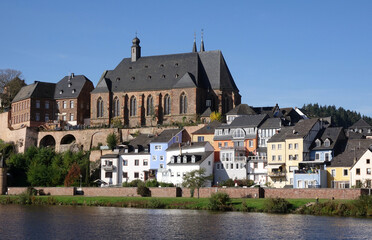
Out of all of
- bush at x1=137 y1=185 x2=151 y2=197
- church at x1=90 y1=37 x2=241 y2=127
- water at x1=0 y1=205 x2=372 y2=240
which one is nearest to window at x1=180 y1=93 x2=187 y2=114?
church at x1=90 y1=37 x2=241 y2=127

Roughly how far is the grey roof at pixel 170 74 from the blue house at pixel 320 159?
30.1 meters

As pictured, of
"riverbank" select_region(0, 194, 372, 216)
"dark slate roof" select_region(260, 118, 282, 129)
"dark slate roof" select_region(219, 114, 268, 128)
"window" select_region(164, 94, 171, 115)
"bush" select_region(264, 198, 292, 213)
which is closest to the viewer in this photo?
"riverbank" select_region(0, 194, 372, 216)

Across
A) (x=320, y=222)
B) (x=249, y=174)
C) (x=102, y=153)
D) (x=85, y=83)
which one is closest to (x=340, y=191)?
(x=320, y=222)

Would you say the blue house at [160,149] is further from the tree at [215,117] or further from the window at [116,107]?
the window at [116,107]

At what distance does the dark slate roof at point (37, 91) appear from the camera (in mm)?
117312

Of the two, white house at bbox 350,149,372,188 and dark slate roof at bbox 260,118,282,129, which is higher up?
dark slate roof at bbox 260,118,282,129

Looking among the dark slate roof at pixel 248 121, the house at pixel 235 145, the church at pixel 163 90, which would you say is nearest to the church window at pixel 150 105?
the church at pixel 163 90

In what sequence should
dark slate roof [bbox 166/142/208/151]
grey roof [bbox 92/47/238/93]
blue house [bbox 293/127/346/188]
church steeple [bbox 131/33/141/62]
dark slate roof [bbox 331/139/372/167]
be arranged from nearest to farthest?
dark slate roof [bbox 331/139/372/167]
blue house [bbox 293/127/346/188]
dark slate roof [bbox 166/142/208/151]
grey roof [bbox 92/47/238/93]
church steeple [bbox 131/33/141/62]

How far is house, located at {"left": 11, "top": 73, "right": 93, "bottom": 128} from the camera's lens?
117m

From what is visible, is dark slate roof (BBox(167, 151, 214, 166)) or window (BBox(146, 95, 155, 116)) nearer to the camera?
dark slate roof (BBox(167, 151, 214, 166))

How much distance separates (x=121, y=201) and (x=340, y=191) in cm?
2551

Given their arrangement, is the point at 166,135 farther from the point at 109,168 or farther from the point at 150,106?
the point at 150,106

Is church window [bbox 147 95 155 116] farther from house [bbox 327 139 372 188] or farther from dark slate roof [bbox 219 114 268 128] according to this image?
house [bbox 327 139 372 188]

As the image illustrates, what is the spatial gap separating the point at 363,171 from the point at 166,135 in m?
32.5
